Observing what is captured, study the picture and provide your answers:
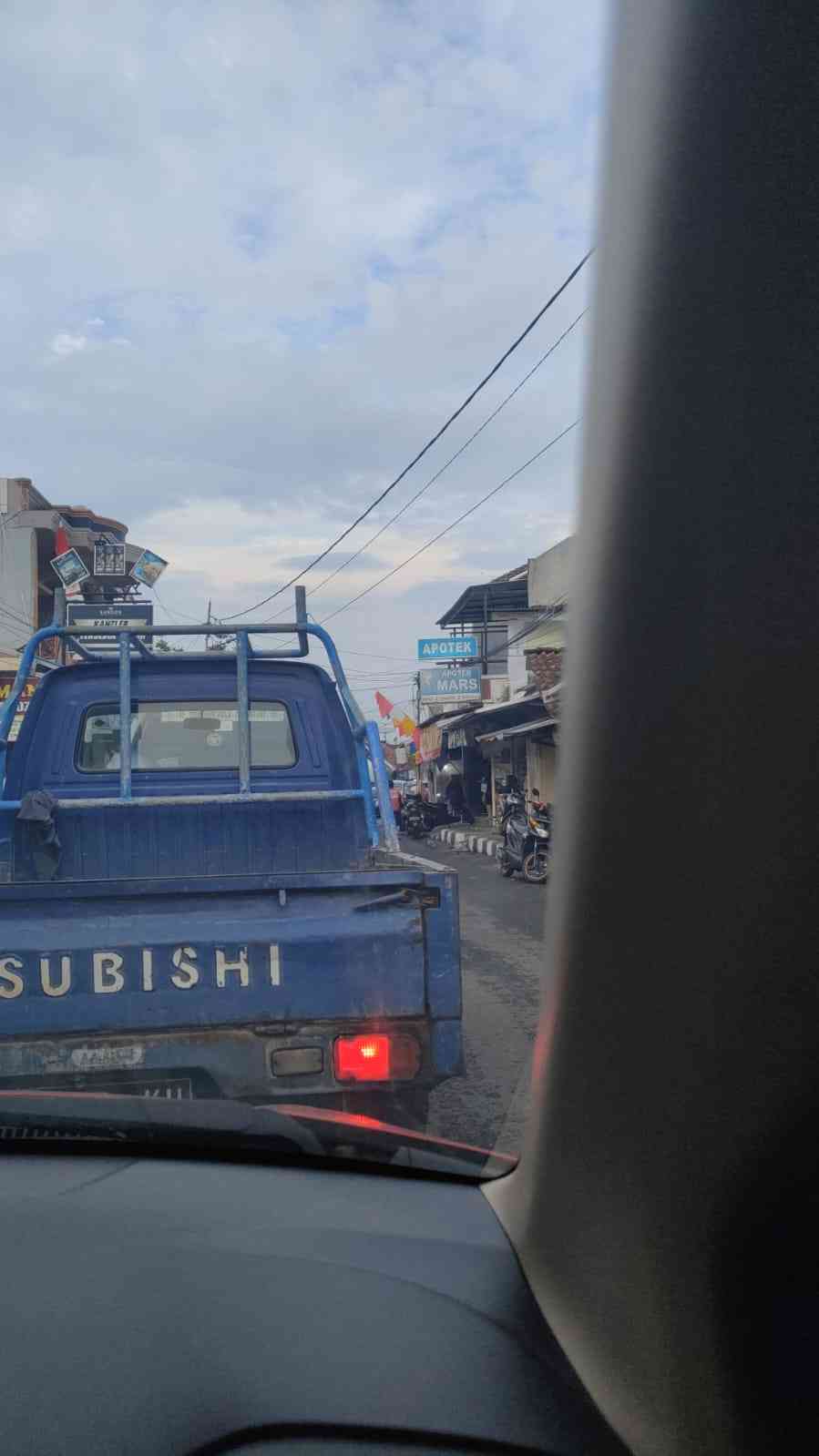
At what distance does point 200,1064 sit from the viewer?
11.4 ft

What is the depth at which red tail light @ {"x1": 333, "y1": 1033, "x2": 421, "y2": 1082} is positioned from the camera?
3.51 metres

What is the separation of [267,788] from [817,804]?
456 centimetres

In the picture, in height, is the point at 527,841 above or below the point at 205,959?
below

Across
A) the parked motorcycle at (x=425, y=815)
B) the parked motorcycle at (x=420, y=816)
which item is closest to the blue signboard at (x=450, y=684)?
the parked motorcycle at (x=425, y=815)

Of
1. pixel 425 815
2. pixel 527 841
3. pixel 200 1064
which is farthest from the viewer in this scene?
pixel 425 815

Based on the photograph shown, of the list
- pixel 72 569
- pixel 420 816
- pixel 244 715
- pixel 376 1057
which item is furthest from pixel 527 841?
pixel 72 569

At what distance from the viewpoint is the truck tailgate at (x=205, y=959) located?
3439 mm

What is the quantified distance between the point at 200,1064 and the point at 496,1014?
399cm

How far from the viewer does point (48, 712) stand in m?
5.84

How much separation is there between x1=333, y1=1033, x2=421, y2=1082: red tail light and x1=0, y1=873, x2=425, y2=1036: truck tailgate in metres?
0.08

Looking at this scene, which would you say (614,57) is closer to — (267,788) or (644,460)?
(644,460)

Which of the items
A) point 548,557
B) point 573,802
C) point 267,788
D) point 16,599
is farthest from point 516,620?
point 573,802

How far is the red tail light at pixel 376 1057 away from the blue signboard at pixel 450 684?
30.5m

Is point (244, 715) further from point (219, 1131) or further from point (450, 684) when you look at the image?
point (450, 684)
